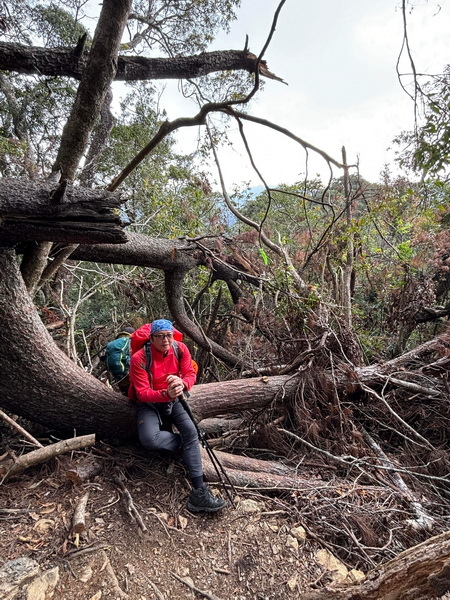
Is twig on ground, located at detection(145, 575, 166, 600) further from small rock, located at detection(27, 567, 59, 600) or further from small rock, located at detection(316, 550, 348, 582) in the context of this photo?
small rock, located at detection(316, 550, 348, 582)

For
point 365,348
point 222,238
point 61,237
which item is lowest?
point 365,348

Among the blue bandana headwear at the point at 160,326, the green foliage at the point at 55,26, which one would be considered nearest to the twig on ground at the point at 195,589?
the blue bandana headwear at the point at 160,326

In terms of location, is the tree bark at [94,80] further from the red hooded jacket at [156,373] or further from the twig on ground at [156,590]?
the twig on ground at [156,590]

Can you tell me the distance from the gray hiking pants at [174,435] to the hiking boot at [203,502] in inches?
5.1

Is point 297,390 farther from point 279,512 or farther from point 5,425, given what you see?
point 5,425

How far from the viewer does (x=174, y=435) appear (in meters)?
2.91

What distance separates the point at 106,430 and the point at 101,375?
79.3 inches

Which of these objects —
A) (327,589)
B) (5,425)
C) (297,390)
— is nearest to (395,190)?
(297,390)

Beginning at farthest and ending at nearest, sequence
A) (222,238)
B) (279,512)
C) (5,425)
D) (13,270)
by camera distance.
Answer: (222,238) < (5,425) < (279,512) < (13,270)

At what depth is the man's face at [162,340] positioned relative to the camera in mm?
2896

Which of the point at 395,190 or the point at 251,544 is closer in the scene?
the point at 251,544

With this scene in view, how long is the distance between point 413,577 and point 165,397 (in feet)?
6.56

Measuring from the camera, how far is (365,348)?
4984 mm

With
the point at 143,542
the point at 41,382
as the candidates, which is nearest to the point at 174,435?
the point at 143,542
